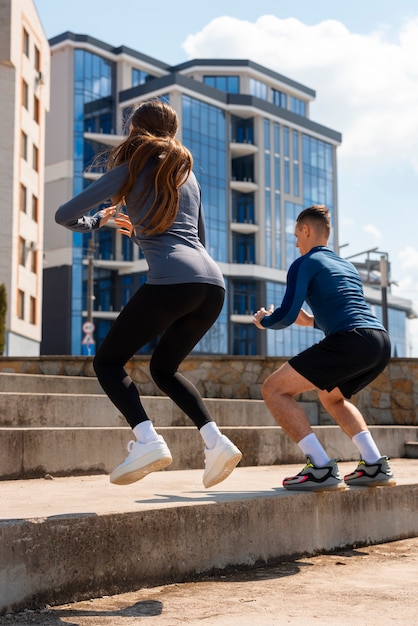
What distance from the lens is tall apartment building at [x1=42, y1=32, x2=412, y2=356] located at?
5750 centimetres

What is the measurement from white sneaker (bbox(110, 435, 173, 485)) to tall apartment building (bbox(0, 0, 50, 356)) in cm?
3426

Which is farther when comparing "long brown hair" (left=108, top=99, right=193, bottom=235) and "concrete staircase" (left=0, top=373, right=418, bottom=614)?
"long brown hair" (left=108, top=99, right=193, bottom=235)

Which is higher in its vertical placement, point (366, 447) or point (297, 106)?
point (297, 106)

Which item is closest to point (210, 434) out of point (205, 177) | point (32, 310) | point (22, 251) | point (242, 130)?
point (22, 251)

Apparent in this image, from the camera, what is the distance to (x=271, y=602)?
9.80 feet

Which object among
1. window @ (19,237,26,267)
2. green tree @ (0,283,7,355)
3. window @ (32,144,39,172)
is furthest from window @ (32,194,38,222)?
green tree @ (0,283,7,355)

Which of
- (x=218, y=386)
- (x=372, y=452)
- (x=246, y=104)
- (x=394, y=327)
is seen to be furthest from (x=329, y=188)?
(x=372, y=452)

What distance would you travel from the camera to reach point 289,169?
64.3 meters

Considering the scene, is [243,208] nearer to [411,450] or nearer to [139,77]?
[139,77]

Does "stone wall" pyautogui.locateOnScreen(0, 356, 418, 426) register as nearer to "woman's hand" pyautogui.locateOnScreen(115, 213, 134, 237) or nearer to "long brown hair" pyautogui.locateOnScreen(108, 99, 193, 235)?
"woman's hand" pyautogui.locateOnScreen(115, 213, 134, 237)

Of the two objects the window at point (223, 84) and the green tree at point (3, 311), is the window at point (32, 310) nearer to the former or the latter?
the green tree at point (3, 311)

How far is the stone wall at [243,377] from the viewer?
10.3 metres

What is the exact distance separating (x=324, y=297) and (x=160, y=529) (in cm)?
161

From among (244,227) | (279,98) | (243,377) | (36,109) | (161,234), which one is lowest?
(243,377)
